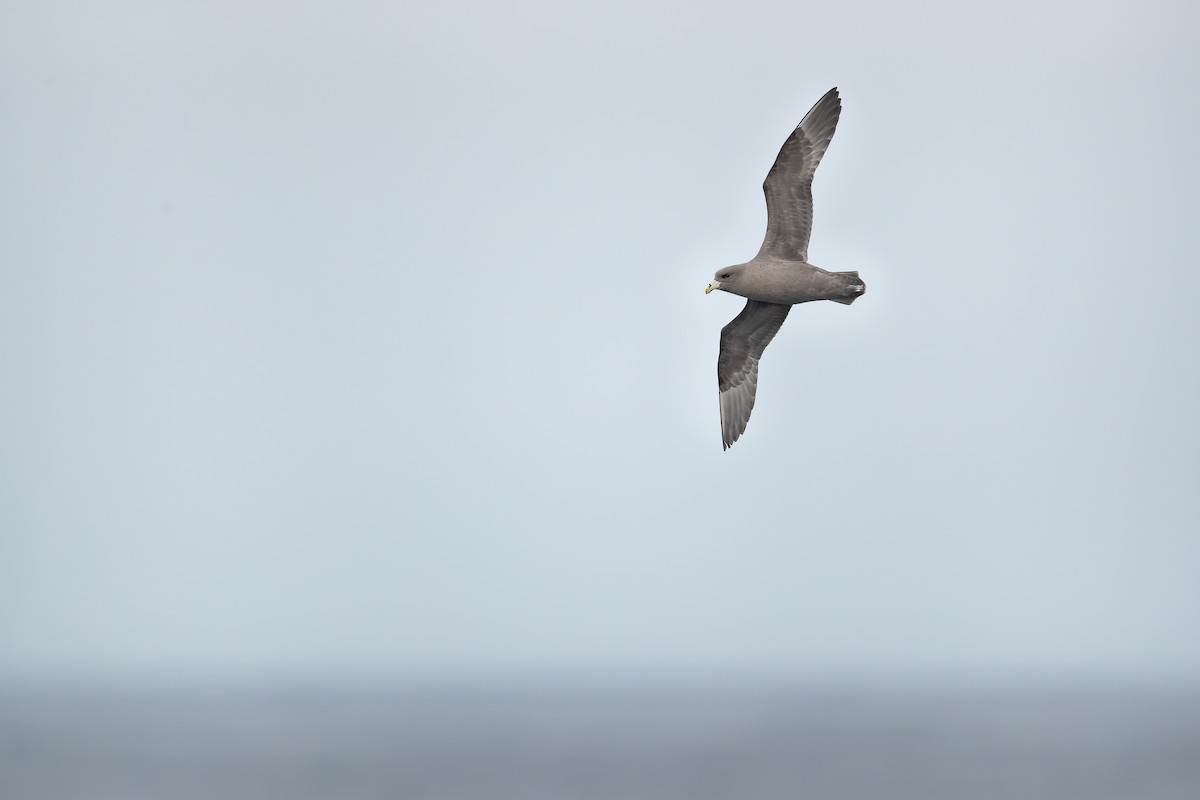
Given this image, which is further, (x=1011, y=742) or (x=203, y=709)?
(x=203, y=709)

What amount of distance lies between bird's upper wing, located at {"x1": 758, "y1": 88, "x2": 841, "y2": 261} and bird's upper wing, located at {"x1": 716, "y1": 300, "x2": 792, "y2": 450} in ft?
6.52

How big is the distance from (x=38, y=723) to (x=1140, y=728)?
9395cm

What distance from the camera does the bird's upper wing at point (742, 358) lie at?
27484mm

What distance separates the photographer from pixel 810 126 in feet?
81.4

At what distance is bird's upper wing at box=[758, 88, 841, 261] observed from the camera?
24781mm

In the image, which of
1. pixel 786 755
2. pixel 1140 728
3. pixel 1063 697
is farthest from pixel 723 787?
pixel 1063 697

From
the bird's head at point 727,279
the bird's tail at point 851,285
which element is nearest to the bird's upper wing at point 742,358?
the bird's head at point 727,279

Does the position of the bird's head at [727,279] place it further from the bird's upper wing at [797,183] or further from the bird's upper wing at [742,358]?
the bird's upper wing at [742,358]

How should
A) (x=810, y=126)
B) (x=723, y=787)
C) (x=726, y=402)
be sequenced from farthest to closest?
1. (x=723, y=787)
2. (x=726, y=402)
3. (x=810, y=126)

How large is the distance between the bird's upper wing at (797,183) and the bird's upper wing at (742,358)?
1.99 m

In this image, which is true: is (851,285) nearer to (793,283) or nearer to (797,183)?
(793,283)

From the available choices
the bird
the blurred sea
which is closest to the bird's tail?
the bird

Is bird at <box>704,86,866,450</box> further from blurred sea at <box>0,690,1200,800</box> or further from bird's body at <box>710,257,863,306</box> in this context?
blurred sea at <box>0,690,1200,800</box>

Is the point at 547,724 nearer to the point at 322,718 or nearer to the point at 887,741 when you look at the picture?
the point at 322,718
